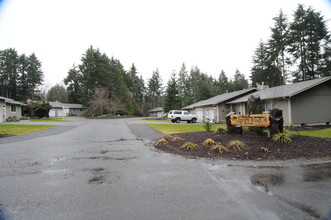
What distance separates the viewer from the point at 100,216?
2.62 meters

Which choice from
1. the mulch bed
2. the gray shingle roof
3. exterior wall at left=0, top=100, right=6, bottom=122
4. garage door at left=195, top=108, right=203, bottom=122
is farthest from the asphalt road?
the gray shingle roof

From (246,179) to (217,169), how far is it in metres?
0.92


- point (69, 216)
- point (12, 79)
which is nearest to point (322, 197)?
point (69, 216)

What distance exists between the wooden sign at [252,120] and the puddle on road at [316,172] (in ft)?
10.4

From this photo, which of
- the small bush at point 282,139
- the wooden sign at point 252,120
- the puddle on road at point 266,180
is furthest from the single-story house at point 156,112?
the puddle on road at point 266,180

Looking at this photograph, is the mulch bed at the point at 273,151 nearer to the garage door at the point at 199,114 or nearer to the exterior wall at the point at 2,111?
the garage door at the point at 199,114

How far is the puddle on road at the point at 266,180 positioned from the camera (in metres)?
3.80

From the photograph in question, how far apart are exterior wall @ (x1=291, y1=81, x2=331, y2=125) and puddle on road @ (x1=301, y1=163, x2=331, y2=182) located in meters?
13.5

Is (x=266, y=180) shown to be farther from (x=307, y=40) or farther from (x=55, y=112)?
(x=55, y=112)

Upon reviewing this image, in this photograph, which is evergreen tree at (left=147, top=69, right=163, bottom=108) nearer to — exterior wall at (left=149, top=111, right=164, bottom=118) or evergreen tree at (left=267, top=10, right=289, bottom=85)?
exterior wall at (left=149, top=111, right=164, bottom=118)

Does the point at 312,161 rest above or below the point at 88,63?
below

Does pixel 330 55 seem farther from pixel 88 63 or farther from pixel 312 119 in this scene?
pixel 88 63

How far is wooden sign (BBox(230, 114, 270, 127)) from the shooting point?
822cm

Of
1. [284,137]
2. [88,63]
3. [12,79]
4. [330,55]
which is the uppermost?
[88,63]
